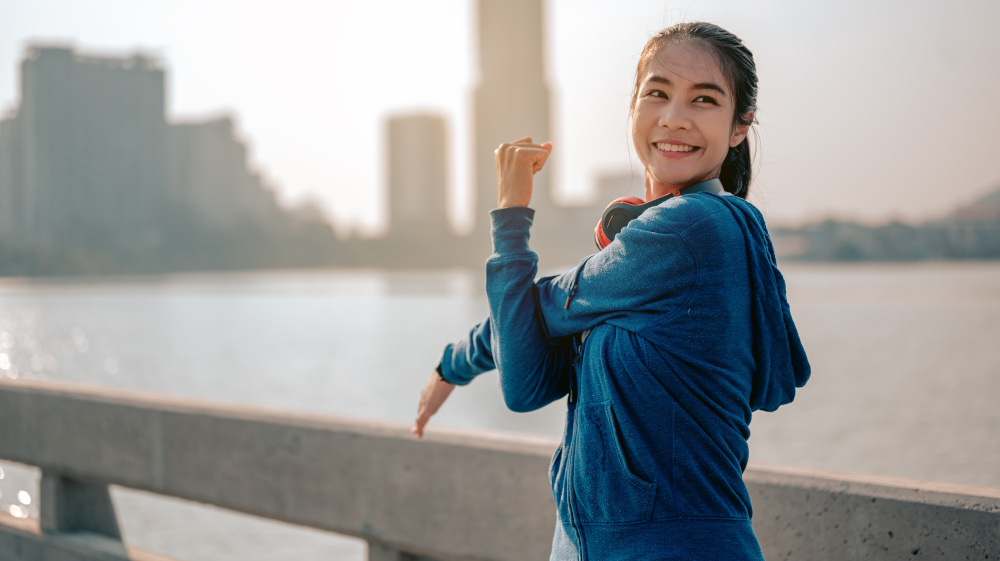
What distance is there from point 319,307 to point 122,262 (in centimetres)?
6123

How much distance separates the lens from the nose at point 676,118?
1.54 m

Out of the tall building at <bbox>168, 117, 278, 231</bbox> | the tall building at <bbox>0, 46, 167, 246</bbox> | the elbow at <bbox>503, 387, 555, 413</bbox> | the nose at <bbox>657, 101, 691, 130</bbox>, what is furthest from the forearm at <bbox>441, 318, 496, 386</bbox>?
the tall building at <bbox>168, 117, 278, 231</bbox>

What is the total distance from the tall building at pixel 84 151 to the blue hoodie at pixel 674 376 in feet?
429

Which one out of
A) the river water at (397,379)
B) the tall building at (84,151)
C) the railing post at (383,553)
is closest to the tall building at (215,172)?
the tall building at (84,151)

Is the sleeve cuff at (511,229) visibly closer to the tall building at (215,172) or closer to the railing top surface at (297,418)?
the railing top surface at (297,418)

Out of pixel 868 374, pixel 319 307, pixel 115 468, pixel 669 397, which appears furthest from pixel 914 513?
pixel 319 307

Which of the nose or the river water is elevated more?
the nose

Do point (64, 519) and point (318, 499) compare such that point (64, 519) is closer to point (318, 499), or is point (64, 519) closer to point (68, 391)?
point (68, 391)

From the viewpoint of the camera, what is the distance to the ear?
1.62 m

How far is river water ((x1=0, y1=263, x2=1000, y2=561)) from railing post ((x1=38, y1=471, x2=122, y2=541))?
1217 mm

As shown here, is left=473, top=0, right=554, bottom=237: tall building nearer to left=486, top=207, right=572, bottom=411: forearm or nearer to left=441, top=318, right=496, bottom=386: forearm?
left=441, top=318, right=496, bottom=386: forearm

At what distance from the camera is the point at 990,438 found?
15.7m

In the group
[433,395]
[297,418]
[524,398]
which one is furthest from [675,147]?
[297,418]

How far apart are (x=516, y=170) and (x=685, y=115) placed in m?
0.32
